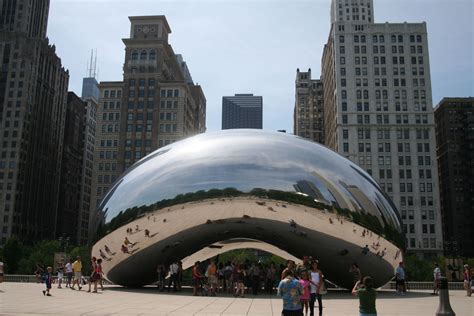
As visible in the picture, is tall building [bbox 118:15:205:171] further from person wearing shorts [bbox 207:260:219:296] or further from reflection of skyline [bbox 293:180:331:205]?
reflection of skyline [bbox 293:180:331:205]

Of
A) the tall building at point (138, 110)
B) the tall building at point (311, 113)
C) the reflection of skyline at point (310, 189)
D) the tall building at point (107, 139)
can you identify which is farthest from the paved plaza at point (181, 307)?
the tall building at point (311, 113)

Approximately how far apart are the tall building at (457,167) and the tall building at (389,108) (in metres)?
28.8

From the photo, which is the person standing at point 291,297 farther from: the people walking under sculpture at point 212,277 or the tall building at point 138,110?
the tall building at point 138,110

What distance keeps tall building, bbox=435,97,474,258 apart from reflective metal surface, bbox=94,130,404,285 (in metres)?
107

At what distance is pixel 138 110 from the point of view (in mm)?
108062

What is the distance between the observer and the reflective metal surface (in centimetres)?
1456

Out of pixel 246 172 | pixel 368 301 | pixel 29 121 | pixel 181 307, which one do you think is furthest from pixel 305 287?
pixel 29 121

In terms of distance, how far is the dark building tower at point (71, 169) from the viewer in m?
126

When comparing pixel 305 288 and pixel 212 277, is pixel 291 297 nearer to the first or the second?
pixel 305 288

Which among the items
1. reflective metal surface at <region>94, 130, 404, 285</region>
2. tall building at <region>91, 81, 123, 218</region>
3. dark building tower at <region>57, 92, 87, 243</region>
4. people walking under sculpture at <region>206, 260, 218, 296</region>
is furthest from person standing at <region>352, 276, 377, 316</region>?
dark building tower at <region>57, 92, 87, 243</region>

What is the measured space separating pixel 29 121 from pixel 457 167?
102 m

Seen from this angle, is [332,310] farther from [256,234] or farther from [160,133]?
[160,133]

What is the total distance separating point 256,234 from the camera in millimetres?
17422

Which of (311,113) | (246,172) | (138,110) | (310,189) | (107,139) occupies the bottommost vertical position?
(310,189)
